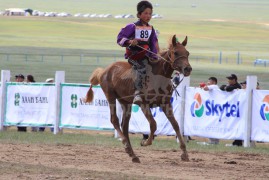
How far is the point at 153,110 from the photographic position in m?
19.6

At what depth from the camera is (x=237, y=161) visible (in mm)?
14469

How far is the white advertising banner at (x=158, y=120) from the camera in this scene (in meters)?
19.3

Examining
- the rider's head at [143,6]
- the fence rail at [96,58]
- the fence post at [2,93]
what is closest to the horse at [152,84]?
the rider's head at [143,6]

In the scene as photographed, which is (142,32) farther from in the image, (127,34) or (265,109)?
(265,109)

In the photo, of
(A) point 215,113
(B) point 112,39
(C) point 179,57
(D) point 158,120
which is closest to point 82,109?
(D) point 158,120

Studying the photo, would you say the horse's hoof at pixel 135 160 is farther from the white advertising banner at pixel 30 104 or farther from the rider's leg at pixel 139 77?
the white advertising banner at pixel 30 104

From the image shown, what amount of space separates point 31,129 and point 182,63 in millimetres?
10430

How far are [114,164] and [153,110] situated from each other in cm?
623

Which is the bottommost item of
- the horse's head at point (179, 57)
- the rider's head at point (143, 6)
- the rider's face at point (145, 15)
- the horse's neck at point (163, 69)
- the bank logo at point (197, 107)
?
the bank logo at point (197, 107)

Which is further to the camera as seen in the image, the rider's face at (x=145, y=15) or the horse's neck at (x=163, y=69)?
the rider's face at (x=145, y=15)

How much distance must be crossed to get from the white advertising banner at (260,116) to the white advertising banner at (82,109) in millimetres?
3830

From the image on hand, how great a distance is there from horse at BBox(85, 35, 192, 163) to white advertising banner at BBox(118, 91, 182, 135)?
439 cm

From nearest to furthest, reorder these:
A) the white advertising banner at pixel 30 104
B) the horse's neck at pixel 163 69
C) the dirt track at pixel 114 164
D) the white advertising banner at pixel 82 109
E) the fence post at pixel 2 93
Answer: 1. the dirt track at pixel 114 164
2. the horse's neck at pixel 163 69
3. the white advertising banner at pixel 82 109
4. the white advertising banner at pixel 30 104
5. the fence post at pixel 2 93

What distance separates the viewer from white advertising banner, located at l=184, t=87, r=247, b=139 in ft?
59.8
